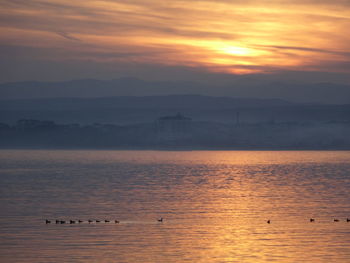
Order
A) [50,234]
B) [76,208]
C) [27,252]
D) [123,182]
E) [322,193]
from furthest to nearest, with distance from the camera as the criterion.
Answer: [123,182], [322,193], [76,208], [50,234], [27,252]

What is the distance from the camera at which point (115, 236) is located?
4747 centimetres

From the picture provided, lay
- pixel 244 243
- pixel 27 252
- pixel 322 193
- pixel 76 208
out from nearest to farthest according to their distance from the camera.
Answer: pixel 27 252, pixel 244 243, pixel 76 208, pixel 322 193

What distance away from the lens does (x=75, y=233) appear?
160 feet

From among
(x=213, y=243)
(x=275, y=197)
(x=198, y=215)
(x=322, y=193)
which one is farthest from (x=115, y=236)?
(x=322, y=193)

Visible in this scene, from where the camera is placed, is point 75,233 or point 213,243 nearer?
point 213,243

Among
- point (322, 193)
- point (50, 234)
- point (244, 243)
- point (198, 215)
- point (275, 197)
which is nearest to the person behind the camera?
point (244, 243)

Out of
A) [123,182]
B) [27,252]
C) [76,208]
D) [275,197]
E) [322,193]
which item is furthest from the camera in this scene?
[123,182]

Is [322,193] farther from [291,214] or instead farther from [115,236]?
[115,236]

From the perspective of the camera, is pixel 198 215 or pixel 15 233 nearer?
pixel 15 233

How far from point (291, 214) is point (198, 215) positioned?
8332mm

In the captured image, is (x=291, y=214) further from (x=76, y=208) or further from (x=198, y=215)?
(x=76, y=208)

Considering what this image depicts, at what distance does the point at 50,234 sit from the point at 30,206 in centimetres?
1991

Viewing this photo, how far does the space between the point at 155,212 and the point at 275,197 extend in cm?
2171

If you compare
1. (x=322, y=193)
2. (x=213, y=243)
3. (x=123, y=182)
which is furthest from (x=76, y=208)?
(x=123, y=182)
